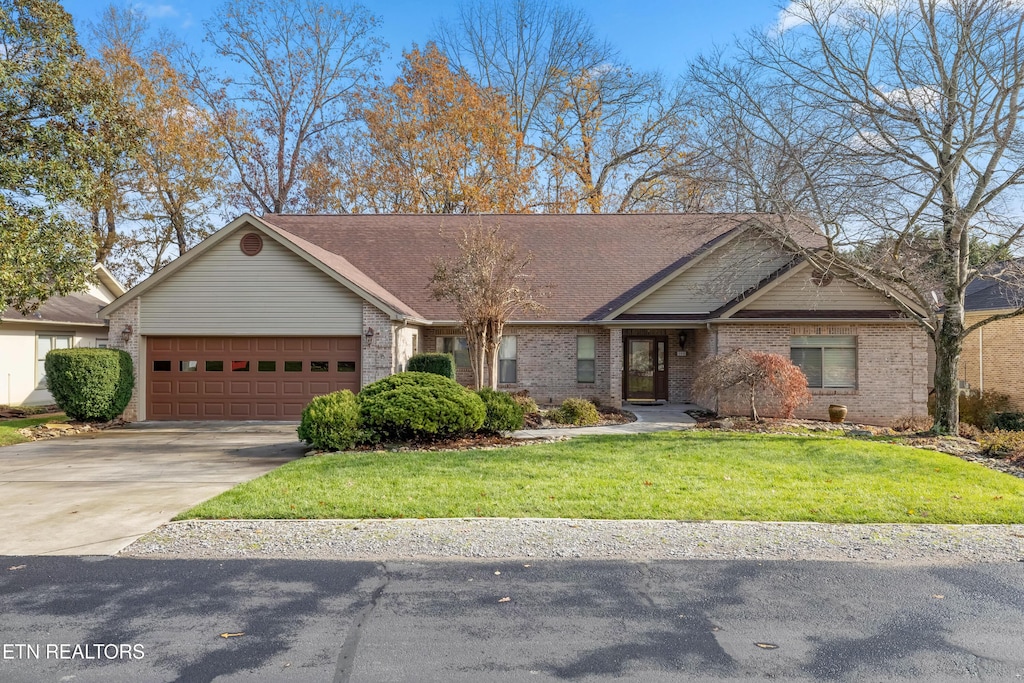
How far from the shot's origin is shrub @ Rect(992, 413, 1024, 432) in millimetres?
18938

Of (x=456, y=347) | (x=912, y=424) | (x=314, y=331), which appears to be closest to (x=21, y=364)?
(x=314, y=331)

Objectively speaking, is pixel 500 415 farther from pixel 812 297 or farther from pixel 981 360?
pixel 981 360

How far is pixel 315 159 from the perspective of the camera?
35.3 m

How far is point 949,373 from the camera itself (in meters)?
14.6

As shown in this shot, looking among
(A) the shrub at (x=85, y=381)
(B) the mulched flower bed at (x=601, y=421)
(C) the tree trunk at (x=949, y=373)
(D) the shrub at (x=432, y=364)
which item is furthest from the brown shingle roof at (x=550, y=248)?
(C) the tree trunk at (x=949, y=373)

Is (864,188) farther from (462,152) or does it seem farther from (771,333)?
(462,152)

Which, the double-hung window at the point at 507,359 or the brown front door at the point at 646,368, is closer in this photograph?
the double-hung window at the point at 507,359

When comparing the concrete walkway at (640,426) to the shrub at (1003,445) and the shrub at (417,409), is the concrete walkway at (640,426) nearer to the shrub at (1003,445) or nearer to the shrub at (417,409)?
the shrub at (417,409)

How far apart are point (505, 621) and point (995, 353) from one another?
24.0 metres

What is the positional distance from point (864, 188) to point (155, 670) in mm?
14462

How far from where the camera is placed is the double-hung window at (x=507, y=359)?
20672mm

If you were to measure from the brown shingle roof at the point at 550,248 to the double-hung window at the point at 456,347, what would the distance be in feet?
3.46

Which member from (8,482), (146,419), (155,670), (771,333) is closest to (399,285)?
(146,419)

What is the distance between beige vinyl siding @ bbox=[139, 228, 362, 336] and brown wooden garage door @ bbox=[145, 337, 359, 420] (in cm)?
40
